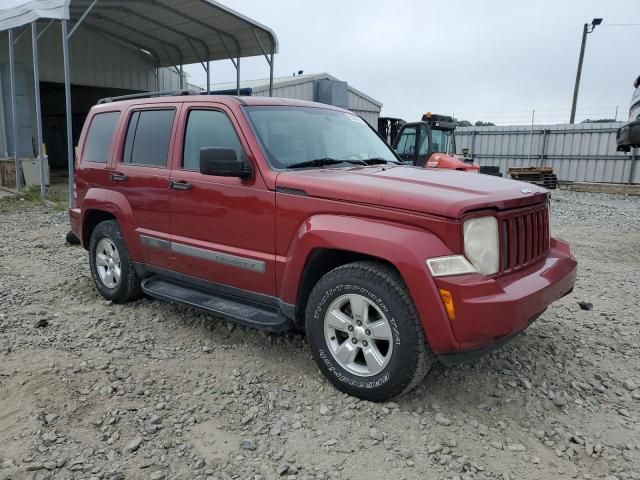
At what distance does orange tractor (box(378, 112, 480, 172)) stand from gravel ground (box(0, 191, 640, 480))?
281 inches

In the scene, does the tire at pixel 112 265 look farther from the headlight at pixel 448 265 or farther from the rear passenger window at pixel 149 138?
the headlight at pixel 448 265

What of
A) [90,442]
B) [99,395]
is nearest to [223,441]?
[90,442]

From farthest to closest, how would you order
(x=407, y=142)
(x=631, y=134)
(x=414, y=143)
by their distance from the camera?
(x=407, y=142)
(x=414, y=143)
(x=631, y=134)

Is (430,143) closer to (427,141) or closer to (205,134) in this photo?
(427,141)

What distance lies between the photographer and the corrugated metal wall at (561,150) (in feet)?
69.4

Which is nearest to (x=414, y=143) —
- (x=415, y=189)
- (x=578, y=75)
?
(x=415, y=189)

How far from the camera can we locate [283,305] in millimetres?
3660

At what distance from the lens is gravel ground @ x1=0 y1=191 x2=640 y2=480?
9.07 feet

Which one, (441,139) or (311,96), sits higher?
(311,96)

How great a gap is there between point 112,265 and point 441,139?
39.5 feet

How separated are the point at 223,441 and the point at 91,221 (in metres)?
3.42

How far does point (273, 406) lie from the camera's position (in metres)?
3.32

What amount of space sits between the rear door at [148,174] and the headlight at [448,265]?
97.5 inches

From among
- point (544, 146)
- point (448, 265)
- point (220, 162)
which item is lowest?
point (448, 265)
